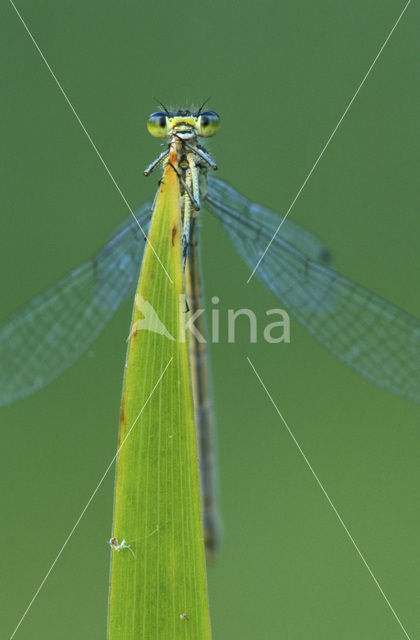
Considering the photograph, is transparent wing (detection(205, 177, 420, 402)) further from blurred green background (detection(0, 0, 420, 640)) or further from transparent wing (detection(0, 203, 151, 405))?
transparent wing (detection(0, 203, 151, 405))

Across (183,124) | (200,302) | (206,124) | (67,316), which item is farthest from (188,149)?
(67,316)

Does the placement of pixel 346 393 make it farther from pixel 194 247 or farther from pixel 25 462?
pixel 25 462

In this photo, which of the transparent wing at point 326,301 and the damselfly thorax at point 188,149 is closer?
the damselfly thorax at point 188,149

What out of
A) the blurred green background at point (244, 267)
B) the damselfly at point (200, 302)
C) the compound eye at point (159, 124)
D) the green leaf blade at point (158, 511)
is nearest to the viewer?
the green leaf blade at point (158, 511)

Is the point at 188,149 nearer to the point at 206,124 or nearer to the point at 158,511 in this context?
the point at 206,124

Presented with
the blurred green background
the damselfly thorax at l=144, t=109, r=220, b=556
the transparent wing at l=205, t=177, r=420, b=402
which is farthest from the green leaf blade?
the blurred green background

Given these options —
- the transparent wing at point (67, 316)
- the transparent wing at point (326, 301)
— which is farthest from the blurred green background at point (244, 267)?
the transparent wing at point (67, 316)

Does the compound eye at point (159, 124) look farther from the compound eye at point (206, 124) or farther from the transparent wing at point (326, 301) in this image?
the transparent wing at point (326, 301)
